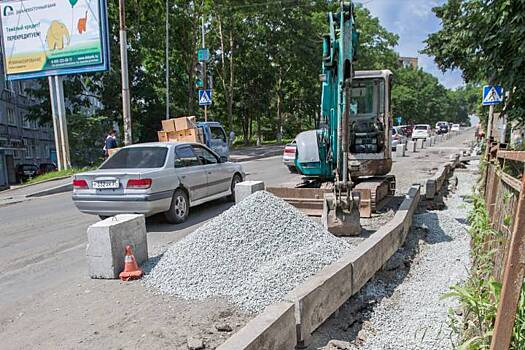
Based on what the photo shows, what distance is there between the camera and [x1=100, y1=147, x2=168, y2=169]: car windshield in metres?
Answer: 7.65

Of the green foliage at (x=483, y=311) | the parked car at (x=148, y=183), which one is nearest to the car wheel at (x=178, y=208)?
the parked car at (x=148, y=183)

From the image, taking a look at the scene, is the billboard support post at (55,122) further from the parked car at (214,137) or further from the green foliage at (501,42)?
the green foliage at (501,42)

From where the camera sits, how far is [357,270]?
172 inches

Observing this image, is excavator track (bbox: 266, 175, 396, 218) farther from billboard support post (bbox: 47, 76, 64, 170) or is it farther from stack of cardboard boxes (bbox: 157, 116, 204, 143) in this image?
billboard support post (bbox: 47, 76, 64, 170)

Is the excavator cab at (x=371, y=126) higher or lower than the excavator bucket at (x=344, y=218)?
higher

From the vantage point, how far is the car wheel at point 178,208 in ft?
25.1

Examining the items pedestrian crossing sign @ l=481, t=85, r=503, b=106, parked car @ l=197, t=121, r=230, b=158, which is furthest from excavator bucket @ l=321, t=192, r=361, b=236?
parked car @ l=197, t=121, r=230, b=158

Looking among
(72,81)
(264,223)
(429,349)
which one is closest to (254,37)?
(72,81)

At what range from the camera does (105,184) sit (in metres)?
7.28

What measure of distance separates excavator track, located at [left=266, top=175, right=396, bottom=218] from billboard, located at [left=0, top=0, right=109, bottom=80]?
12864mm

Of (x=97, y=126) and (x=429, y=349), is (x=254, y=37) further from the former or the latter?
(x=429, y=349)

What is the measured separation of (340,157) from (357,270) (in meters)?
2.70

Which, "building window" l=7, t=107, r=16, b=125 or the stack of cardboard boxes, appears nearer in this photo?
the stack of cardboard boxes

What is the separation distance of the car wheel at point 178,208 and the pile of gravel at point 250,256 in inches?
93.2
